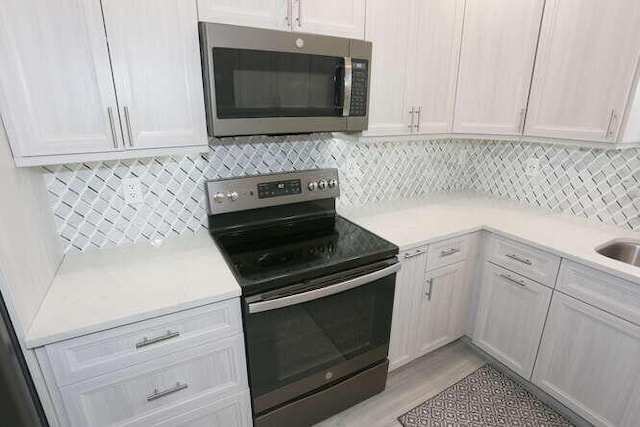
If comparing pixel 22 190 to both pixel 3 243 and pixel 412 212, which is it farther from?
pixel 412 212

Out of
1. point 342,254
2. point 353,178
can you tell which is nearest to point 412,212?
point 353,178

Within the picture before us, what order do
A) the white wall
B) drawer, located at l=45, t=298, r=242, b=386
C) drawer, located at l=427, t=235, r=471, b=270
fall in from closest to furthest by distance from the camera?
the white wall, drawer, located at l=45, t=298, r=242, b=386, drawer, located at l=427, t=235, r=471, b=270

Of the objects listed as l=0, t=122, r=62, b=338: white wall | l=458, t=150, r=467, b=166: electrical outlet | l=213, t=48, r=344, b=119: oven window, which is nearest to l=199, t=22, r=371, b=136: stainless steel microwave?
l=213, t=48, r=344, b=119: oven window

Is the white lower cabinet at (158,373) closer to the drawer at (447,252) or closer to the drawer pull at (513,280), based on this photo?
the drawer at (447,252)

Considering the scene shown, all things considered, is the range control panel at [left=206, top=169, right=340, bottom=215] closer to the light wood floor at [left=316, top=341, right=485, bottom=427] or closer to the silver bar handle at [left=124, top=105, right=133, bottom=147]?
the silver bar handle at [left=124, top=105, right=133, bottom=147]

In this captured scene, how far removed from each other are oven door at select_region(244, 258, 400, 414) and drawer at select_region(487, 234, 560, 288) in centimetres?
71

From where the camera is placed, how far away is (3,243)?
0.94 metres

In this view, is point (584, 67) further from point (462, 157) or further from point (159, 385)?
point (159, 385)

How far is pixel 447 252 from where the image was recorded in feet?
6.12

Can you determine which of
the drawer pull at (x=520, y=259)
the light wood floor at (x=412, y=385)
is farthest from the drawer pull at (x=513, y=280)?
the light wood floor at (x=412, y=385)

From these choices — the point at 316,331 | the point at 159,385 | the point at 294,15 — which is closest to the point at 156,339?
the point at 159,385

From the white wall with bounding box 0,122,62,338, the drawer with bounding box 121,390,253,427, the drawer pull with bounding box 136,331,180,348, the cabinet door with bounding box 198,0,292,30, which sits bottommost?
the drawer with bounding box 121,390,253,427

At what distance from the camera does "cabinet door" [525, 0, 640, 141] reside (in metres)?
1.45

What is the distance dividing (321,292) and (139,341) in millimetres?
675
